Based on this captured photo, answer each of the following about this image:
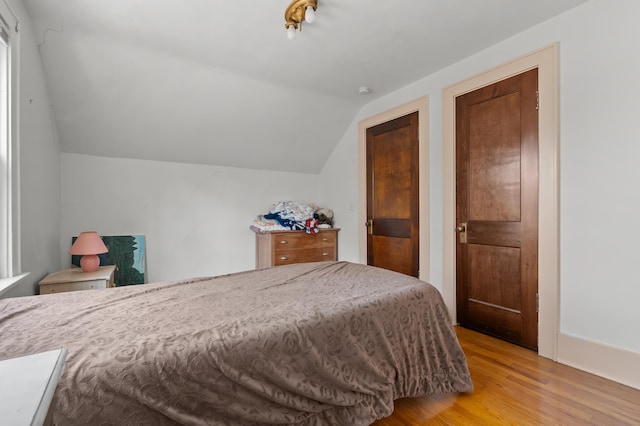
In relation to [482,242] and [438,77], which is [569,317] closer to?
[482,242]

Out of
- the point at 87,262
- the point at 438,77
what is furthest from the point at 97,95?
the point at 438,77

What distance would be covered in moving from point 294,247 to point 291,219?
14.4 inches

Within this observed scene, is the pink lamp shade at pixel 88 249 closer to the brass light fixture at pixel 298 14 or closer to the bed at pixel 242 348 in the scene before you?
the bed at pixel 242 348

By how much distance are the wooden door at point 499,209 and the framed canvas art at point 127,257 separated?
3.24 m

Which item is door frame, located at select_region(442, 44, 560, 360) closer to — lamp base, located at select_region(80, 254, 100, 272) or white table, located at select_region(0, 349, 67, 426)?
white table, located at select_region(0, 349, 67, 426)

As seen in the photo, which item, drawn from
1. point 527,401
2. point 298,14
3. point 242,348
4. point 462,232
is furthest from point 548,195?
point 242,348

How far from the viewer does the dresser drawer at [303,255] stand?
3.71 m

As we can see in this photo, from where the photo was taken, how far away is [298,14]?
6.36 ft

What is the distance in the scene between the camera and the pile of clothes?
384 cm

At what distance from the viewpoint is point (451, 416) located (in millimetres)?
1516

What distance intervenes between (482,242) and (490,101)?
1.19 meters

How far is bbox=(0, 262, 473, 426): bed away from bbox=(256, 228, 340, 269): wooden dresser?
1844 mm

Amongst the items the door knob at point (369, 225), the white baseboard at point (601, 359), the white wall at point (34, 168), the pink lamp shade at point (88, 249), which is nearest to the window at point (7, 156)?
the white wall at point (34, 168)

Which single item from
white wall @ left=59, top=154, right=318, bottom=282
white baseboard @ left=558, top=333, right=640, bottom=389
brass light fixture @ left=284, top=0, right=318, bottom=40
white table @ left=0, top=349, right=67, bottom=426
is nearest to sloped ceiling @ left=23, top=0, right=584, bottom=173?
brass light fixture @ left=284, top=0, right=318, bottom=40
